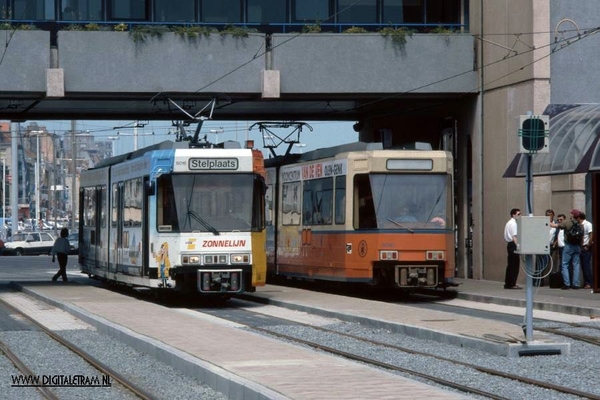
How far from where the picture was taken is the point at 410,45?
33.3 meters

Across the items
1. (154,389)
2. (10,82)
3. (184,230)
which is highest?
(10,82)

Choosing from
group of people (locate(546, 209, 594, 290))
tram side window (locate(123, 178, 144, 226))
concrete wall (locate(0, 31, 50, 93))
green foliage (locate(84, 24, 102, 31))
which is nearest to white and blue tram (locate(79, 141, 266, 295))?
tram side window (locate(123, 178, 144, 226))

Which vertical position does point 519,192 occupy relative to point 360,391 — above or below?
above

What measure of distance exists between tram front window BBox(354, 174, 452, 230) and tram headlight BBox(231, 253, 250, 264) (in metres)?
3.11

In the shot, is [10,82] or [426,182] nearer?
[426,182]

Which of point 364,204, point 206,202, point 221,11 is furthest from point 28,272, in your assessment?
point 206,202

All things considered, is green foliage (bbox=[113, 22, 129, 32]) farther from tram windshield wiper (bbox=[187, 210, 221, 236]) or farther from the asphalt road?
the asphalt road

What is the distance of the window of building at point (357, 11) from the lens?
34688 millimetres

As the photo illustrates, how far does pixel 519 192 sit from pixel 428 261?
15.8 ft

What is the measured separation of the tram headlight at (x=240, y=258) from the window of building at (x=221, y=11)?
35.6ft

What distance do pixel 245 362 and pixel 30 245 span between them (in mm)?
64362

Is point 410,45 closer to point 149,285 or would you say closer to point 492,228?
point 492,228

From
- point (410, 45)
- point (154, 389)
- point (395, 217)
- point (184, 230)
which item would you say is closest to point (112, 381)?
point (154, 389)

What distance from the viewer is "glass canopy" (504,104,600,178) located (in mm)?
25500
